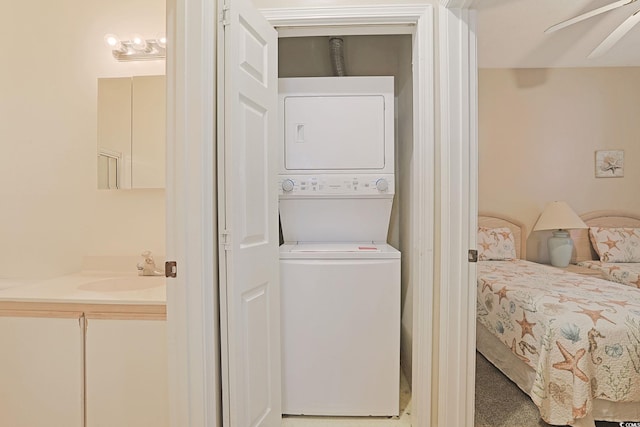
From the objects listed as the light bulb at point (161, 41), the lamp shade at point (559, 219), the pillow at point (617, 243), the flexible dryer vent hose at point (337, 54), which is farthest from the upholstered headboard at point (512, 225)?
the light bulb at point (161, 41)

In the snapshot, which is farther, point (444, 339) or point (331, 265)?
point (331, 265)

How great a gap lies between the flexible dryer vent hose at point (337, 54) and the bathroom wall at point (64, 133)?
110 centimetres

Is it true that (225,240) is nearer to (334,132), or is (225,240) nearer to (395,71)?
(334,132)

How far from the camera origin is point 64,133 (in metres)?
2.18

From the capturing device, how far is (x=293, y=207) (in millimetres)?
2488

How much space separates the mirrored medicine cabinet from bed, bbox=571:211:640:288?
13.0ft

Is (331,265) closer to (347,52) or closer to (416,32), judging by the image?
(416,32)

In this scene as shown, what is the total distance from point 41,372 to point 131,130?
1278 mm

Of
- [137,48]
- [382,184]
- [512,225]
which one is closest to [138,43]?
[137,48]

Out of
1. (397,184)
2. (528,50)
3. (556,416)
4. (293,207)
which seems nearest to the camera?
(556,416)

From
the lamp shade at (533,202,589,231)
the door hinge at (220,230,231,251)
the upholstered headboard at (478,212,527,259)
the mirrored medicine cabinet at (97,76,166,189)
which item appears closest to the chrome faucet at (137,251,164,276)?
the mirrored medicine cabinet at (97,76,166,189)

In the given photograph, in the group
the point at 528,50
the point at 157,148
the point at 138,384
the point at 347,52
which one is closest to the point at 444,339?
the point at 138,384

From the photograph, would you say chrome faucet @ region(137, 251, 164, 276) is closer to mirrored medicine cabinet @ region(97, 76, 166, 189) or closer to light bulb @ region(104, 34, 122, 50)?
mirrored medicine cabinet @ region(97, 76, 166, 189)

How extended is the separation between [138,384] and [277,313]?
2.23 ft
